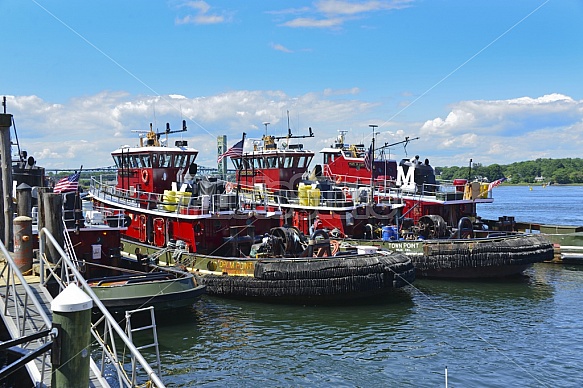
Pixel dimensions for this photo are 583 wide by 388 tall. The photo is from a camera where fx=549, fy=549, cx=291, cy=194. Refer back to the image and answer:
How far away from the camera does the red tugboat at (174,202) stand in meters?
21.2

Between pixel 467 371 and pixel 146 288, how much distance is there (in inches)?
343

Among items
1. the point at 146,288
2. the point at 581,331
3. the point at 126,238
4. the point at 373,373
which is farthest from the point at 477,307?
the point at 126,238

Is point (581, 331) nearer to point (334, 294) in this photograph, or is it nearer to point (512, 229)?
point (334, 294)

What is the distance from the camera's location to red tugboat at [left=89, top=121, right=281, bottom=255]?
69.7 feet

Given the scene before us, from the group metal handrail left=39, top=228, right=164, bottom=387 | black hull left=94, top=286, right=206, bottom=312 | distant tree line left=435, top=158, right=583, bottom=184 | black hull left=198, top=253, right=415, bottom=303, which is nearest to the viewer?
metal handrail left=39, top=228, right=164, bottom=387

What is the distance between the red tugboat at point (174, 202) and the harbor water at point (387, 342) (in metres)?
3.21

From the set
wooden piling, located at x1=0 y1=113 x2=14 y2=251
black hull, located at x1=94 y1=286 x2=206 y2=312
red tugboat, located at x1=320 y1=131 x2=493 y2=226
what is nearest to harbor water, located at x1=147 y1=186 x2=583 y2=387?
black hull, located at x1=94 y1=286 x2=206 y2=312

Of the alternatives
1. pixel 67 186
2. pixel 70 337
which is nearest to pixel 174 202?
pixel 67 186

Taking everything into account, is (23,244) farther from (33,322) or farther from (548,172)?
(548,172)

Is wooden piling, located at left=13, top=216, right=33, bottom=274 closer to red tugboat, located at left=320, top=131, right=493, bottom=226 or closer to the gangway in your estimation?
the gangway

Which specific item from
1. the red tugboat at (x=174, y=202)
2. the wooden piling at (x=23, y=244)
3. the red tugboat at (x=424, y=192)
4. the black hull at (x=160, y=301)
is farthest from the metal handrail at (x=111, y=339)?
the red tugboat at (x=424, y=192)

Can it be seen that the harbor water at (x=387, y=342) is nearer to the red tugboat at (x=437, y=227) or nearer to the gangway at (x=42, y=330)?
the red tugboat at (x=437, y=227)

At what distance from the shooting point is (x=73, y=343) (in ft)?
21.9

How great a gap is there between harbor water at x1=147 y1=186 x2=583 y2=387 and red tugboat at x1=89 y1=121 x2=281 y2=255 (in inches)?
126
